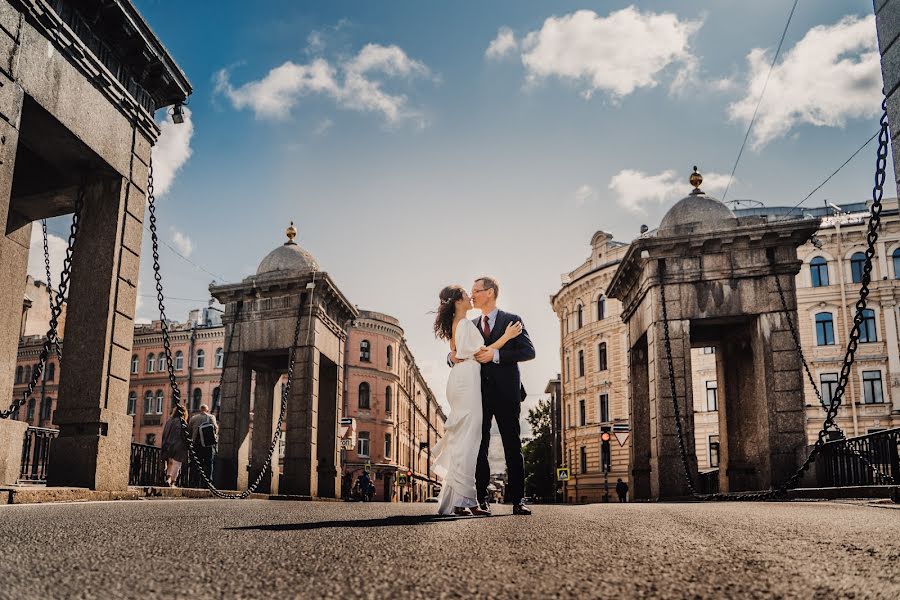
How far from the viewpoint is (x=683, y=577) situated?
214 cm

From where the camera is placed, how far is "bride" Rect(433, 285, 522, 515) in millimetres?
6105

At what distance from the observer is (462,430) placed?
6.29 metres

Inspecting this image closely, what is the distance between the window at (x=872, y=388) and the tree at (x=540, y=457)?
29446mm

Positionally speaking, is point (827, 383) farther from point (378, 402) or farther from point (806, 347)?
point (378, 402)

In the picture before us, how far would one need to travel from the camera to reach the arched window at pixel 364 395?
57094mm

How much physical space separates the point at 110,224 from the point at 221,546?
8.42 m

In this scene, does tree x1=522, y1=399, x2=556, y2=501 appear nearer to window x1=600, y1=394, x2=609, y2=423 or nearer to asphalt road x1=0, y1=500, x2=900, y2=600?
window x1=600, y1=394, x2=609, y2=423

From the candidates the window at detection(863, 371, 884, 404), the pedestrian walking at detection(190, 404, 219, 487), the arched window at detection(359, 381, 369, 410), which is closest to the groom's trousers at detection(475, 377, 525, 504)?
the pedestrian walking at detection(190, 404, 219, 487)

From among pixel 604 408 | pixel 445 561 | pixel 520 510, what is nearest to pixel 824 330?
pixel 604 408

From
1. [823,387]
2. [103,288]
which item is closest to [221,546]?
[103,288]

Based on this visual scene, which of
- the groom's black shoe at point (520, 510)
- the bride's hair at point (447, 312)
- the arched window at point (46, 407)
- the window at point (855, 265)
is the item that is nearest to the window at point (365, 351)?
the arched window at point (46, 407)

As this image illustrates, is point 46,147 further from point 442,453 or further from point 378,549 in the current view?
point 378,549

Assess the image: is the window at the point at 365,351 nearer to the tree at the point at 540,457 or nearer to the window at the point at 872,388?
the tree at the point at 540,457

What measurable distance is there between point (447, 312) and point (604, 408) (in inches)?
1743
